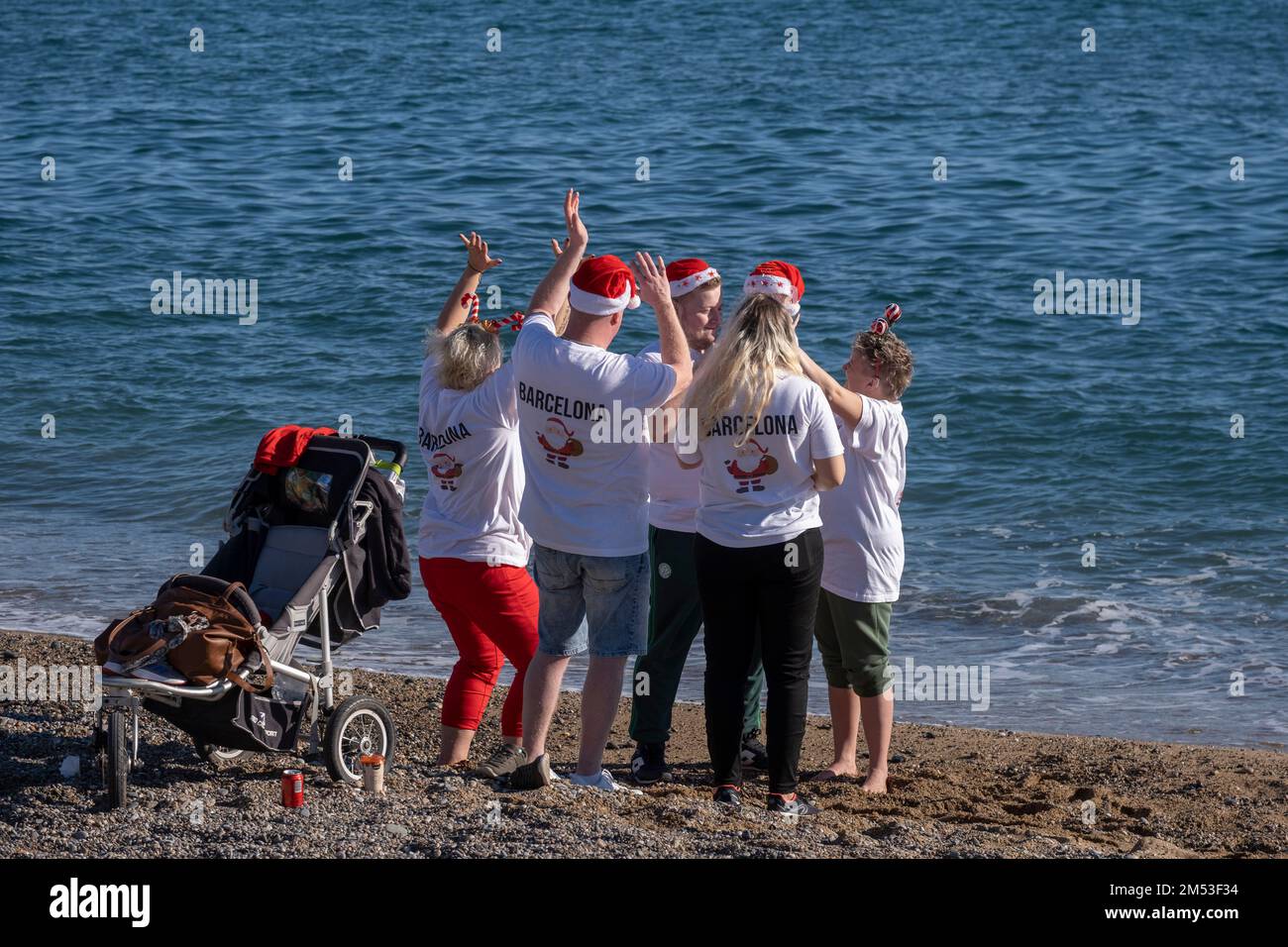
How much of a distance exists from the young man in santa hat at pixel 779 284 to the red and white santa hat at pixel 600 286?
0.43 metres

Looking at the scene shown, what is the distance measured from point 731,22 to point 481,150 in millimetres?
8936

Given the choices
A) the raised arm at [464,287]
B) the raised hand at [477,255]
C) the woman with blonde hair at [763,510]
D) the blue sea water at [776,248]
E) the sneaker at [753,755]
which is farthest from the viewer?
the blue sea water at [776,248]

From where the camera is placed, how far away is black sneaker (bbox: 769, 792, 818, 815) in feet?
16.0

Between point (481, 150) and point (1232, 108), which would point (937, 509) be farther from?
point (1232, 108)

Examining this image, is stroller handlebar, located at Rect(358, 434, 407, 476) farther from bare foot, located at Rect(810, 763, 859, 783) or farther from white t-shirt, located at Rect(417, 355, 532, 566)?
bare foot, located at Rect(810, 763, 859, 783)

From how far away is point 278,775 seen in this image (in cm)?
511

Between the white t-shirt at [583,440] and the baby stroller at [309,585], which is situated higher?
the white t-shirt at [583,440]

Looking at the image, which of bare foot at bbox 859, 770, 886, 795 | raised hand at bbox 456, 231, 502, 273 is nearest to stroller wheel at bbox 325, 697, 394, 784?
raised hand at bbox 456, 231, 502, 273

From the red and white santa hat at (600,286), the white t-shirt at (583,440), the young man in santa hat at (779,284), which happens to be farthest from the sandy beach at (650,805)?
the young man in santa hat at (779,284)

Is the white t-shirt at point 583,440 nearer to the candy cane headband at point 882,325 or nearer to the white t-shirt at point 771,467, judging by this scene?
the white t-shirt at point 771,467

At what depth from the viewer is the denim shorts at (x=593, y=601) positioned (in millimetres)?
4887

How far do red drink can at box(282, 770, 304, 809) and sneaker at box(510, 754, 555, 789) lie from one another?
709 mm

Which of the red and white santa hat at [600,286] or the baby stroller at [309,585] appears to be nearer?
the red and white santa hat at [600,286]
